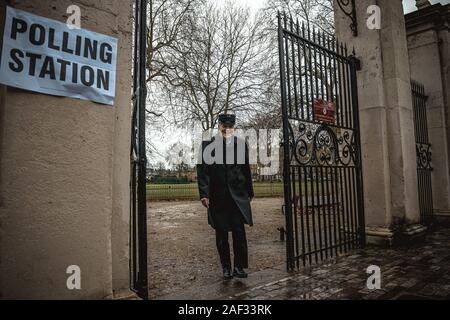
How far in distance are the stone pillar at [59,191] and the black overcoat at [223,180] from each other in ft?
4.18

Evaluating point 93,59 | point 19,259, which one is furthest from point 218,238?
point 93,59

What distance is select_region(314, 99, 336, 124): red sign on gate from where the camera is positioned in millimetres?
4422

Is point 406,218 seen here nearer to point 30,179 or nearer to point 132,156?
point 132,156

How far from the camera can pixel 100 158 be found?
95.0 inches

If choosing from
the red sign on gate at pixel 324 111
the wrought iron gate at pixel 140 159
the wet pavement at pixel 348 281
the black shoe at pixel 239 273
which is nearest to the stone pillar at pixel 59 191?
the wrought iron gate at pixel 140 159

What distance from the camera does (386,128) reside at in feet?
17.6

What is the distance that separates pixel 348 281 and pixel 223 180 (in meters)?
1.89

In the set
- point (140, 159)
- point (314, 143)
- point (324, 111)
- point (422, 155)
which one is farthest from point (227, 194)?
point (422, 155)

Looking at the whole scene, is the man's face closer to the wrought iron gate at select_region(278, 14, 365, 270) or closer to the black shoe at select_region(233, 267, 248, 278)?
the wrought iron gate at select_region(278, 14, 365, 270)

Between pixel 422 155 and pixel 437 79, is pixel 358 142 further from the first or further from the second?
pixel 437 79

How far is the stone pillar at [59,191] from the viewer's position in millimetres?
2012

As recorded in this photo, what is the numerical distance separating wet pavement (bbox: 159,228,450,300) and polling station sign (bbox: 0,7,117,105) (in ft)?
7.25

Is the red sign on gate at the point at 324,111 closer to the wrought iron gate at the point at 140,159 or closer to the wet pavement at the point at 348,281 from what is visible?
the wet pavement at the point at 348,281
